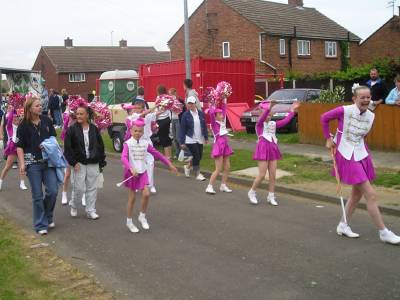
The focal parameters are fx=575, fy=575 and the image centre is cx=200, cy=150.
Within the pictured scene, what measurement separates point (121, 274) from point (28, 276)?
35.9 inches

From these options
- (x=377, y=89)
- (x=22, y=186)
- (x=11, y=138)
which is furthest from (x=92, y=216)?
(x=377, y=89)

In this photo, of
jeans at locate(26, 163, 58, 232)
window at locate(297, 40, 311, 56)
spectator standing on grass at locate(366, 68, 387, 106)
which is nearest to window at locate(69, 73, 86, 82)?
window at locate(297, 40, 311, 56)

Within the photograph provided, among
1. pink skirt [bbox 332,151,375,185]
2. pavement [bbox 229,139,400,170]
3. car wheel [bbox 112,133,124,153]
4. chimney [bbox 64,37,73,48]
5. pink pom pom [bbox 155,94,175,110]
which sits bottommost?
pavement [bbox 229,139,400,170]

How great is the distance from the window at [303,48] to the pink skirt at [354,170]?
1333 inches

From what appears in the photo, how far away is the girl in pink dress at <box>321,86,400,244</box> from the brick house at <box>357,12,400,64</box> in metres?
38.8

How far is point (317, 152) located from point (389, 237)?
7.93 m

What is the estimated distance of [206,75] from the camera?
67.9 ft

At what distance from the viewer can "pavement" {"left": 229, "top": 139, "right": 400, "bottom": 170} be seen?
12328mm

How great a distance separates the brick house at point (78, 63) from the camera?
61.1 meters

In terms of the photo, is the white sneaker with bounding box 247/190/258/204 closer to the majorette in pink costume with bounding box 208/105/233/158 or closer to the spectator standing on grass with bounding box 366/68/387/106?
the majorette in pink costume with bounding box 208/105/233/158

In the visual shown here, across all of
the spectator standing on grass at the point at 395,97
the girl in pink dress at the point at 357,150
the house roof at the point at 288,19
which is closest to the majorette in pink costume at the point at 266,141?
the girl in pink dress at the point at 357,150

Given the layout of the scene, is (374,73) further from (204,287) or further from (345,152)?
(204,287)

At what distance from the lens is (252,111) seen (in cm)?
1906

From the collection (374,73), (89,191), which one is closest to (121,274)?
(89,191)
